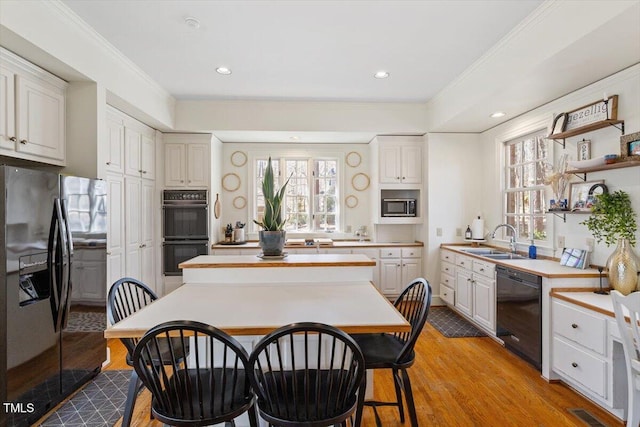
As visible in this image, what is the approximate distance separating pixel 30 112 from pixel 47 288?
130 cm

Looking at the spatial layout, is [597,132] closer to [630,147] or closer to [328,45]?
[630,147]

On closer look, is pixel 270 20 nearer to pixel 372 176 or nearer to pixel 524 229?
pixel 372 176

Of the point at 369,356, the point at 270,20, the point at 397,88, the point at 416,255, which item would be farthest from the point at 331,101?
the point at 369,356

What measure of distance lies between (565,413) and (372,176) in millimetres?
3722

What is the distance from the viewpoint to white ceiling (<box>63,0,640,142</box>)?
242 cm

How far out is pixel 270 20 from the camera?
8.44ft

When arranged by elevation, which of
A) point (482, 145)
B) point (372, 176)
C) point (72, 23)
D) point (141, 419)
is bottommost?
point (141, 419)

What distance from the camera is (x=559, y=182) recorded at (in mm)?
3146

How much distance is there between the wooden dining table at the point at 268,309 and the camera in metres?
1.52

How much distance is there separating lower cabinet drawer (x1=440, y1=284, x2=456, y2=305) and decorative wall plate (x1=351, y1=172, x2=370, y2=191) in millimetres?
1990

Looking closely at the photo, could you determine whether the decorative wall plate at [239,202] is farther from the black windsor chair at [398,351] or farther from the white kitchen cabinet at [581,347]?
the white kitchen cabinet at [581,347]

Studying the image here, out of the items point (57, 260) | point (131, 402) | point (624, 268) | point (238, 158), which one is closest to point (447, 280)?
point (624, 268)

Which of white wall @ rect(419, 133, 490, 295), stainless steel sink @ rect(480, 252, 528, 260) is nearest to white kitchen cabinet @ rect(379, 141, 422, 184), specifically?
white wall @ rect(419, 133, 490, 295)

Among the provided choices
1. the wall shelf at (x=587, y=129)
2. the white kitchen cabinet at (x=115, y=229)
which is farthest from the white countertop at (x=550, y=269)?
the white kitchen cabinet at (x=115, y=229)
